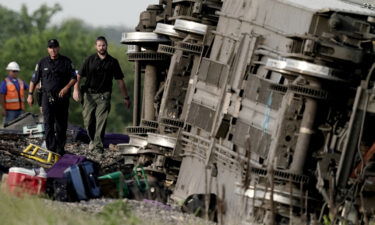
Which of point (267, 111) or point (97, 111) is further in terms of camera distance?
point (97, 111)

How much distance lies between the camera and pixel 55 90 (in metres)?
23.6

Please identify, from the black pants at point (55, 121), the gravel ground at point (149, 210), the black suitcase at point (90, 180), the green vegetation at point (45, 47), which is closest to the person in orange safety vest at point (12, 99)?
the black pants at point (55, 121)

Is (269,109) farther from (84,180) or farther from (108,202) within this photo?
(84,180)

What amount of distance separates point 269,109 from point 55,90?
21.1ft

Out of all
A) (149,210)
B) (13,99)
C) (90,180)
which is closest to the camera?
(149,210)

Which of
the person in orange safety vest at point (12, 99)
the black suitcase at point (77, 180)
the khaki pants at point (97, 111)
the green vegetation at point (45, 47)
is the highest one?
the black suitcase at point (77, 180)

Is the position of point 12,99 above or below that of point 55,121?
below

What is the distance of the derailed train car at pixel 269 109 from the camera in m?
16.5

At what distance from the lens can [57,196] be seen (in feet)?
59.5

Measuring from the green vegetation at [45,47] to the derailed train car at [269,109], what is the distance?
136ft

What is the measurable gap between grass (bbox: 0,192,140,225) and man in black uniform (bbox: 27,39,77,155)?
23.7 feet

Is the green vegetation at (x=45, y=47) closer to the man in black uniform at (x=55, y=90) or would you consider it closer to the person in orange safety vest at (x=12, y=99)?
the person in orange safety vest at (x=12, y=99)

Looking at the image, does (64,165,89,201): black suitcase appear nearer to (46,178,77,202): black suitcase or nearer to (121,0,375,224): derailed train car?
(46,178,77,202): black suitcase

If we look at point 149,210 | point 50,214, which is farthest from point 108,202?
point 50,214
